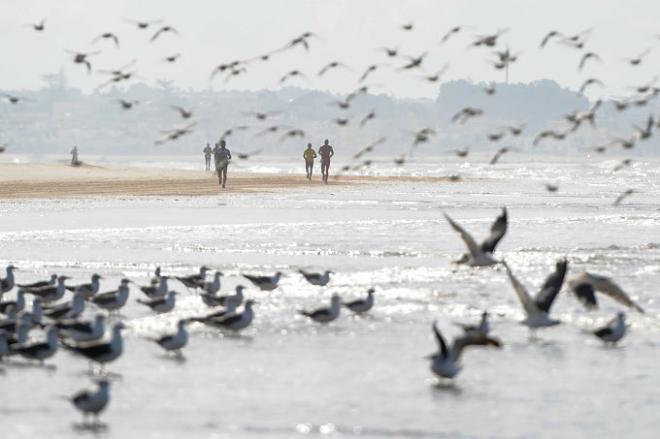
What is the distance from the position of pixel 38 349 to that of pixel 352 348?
340 cm

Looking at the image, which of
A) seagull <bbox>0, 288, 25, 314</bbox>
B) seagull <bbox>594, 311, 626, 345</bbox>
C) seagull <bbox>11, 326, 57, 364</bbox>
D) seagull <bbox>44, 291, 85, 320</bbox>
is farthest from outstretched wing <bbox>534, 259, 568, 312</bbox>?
seagull <bbox>0, 288, 25, 314</bbox>

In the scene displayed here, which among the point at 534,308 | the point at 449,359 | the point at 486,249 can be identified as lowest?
the point at 449,359

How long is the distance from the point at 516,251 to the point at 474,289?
6.48 meters

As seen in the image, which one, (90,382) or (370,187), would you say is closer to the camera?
(90,382)

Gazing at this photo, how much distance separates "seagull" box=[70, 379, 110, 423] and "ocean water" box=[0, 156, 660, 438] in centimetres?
20

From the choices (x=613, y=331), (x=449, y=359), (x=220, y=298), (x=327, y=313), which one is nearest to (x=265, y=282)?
(x=220, y=298)

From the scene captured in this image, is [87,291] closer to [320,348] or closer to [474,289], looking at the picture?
[320,348]

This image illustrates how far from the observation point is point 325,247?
1118 inches

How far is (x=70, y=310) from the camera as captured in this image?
17.6 meters

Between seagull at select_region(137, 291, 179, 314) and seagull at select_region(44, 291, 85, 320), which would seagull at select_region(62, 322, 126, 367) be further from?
seagull at select_region(137, 291, 179, 314)

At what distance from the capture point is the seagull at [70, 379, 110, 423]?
12391 millimetres

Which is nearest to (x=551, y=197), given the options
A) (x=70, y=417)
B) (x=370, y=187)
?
(x=370, y=187)

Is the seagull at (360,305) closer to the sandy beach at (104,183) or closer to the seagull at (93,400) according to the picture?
the seagull at (93,400)

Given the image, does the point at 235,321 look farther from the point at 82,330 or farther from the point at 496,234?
the point at 496,234
